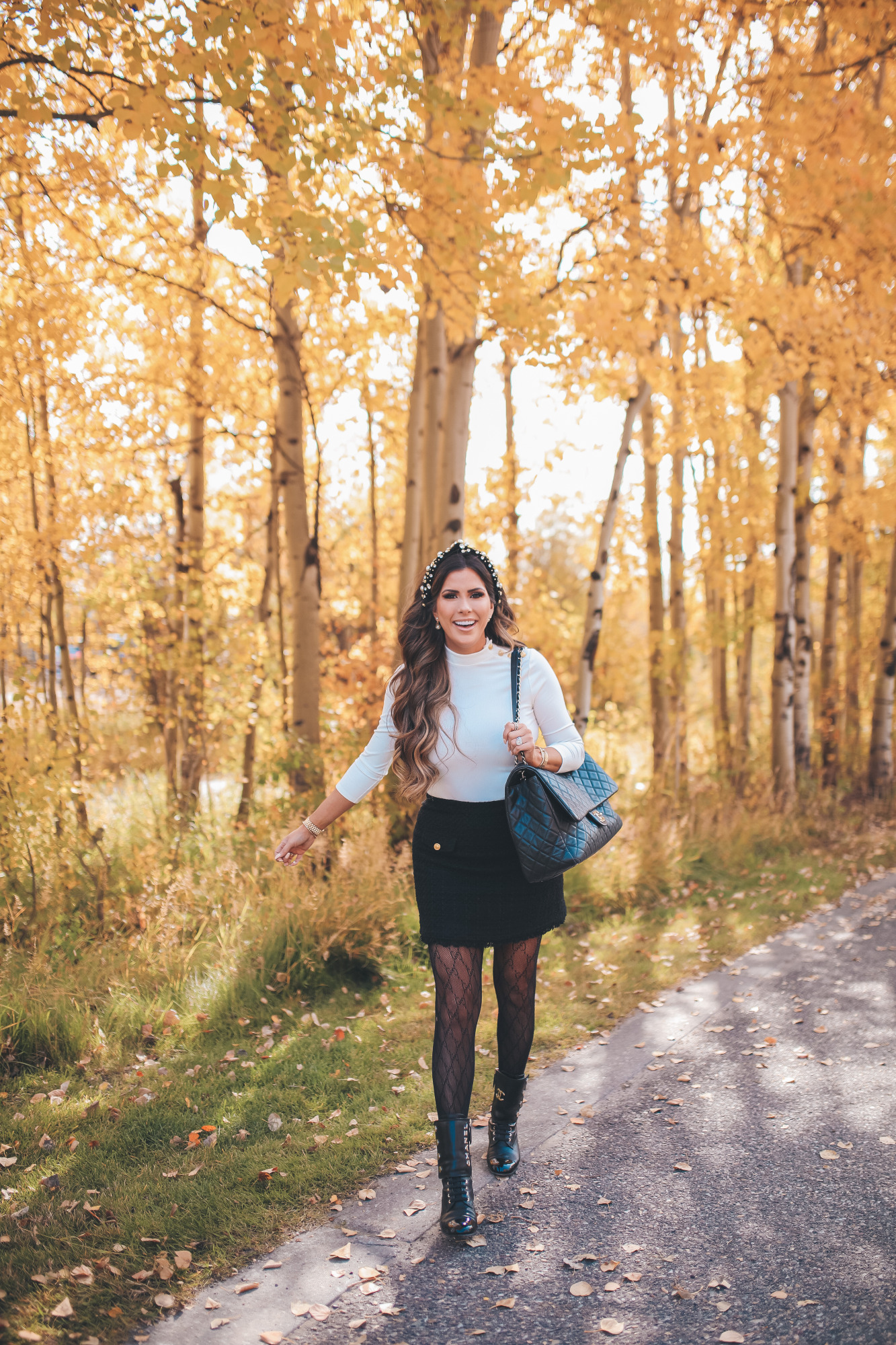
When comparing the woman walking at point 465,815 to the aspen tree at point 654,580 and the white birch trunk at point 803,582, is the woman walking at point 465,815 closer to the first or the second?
the white birch trunk at point 803,582

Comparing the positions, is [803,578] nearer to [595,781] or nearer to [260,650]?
[260,650]

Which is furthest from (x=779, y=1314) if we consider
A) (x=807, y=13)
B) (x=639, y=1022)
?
(x=807, y=13)

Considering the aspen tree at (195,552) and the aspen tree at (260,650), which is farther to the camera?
the aspen tree at (260,650)

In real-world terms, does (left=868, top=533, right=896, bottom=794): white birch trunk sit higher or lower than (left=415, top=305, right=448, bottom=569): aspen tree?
lower

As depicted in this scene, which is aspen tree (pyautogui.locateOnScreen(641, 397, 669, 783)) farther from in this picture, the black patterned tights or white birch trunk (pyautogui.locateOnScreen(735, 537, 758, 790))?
the black patterned tights

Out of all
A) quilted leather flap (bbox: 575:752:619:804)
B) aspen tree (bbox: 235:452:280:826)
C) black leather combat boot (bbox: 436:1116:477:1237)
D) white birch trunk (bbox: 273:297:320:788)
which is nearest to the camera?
black leather combat boot (bbox: 436:1116:477:1237)

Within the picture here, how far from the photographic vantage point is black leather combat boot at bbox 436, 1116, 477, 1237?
100 inches

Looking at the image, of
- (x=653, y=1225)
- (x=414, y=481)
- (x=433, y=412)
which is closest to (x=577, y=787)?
(x=653, y=1225)

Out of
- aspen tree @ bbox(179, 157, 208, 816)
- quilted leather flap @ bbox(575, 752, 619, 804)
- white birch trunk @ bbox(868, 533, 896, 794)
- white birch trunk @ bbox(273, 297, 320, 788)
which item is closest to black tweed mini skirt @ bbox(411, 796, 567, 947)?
quilted leather flap @ bbox(575, 752, 619, 804)

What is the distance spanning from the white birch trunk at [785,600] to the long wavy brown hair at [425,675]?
7148 mm

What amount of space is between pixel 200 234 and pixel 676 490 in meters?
6.47

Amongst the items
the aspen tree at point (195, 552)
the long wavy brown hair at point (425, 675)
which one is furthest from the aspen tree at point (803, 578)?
the long wavy brown hair at point (425, 675)

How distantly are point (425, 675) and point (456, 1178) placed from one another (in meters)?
1.58

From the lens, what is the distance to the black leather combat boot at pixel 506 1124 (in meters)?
2.95
